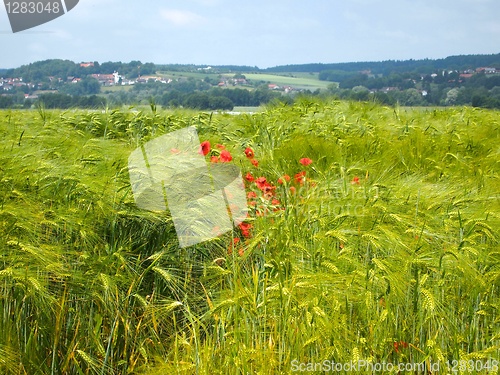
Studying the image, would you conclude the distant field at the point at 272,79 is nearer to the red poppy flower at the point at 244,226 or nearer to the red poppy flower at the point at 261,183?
the red poppy flower at the point at 261,183

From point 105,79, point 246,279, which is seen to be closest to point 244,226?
point 246,279

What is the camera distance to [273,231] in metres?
2.82

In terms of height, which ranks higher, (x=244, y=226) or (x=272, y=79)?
(x=272, y=79)

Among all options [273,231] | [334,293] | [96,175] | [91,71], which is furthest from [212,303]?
[91,71]

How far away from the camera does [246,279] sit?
8.79 feet

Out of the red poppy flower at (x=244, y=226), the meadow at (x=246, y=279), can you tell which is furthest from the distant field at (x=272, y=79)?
the meadow at (x=246, y=279)

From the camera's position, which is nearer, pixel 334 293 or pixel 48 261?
pixel 334 293

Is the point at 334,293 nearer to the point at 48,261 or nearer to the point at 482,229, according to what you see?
the point at 482,229

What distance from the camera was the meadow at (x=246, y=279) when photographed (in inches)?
89.2

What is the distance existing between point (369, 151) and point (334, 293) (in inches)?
124

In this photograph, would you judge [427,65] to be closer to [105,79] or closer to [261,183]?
[105,79]

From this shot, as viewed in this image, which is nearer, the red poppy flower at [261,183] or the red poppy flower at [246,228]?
the red poppy flower at [246,228]

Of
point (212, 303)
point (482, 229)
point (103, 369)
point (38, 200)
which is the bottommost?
point (103, 369)

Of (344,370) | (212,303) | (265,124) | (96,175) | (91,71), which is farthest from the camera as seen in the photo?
(91,71)
